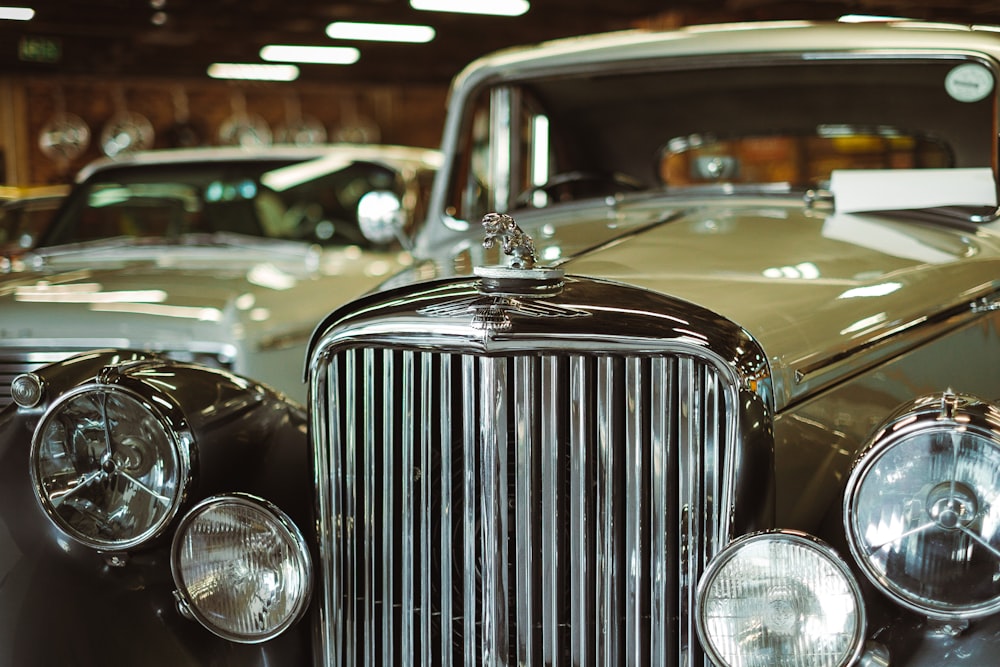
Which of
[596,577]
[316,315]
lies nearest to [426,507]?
[596,577]

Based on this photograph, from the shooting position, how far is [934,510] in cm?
154

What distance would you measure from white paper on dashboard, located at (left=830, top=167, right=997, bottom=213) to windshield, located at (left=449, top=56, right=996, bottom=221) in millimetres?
81

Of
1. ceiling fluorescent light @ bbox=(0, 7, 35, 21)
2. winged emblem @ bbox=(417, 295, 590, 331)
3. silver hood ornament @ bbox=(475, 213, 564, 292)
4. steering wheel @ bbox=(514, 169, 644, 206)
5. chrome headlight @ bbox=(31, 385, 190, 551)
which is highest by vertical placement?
ceiling fluorescent light @ bbox=(0, 7, 35, 21)

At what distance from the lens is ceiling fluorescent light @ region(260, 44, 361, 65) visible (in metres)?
14.0

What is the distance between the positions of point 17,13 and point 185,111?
5604mm

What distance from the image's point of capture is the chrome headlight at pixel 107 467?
74.9 inches

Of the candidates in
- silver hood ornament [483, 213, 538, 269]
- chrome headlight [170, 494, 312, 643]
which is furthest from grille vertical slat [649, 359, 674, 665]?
chrome headlight [170, 494, 312, 643]

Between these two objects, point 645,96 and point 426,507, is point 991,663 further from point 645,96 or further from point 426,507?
point 645,96

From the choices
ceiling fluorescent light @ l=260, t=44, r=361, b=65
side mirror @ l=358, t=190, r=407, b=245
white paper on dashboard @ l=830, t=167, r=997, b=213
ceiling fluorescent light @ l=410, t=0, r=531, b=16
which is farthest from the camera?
ceiling fluorescent light @ l=260, t=44, r=361, b=65

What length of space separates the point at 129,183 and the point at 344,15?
7.09 metres

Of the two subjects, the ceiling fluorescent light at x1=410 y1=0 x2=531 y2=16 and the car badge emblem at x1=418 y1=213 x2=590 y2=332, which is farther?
the ceiling fluorescent light at x1=410 y1=0 x2=531 y2=16

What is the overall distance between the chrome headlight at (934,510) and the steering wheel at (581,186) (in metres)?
1.62

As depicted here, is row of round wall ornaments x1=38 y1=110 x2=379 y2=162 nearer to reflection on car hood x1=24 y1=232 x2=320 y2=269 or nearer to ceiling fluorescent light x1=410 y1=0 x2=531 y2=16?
ceiling fluorescent light x1=410 y1=0 x2=531 y2=16

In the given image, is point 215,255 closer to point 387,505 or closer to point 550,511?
point 387,505
